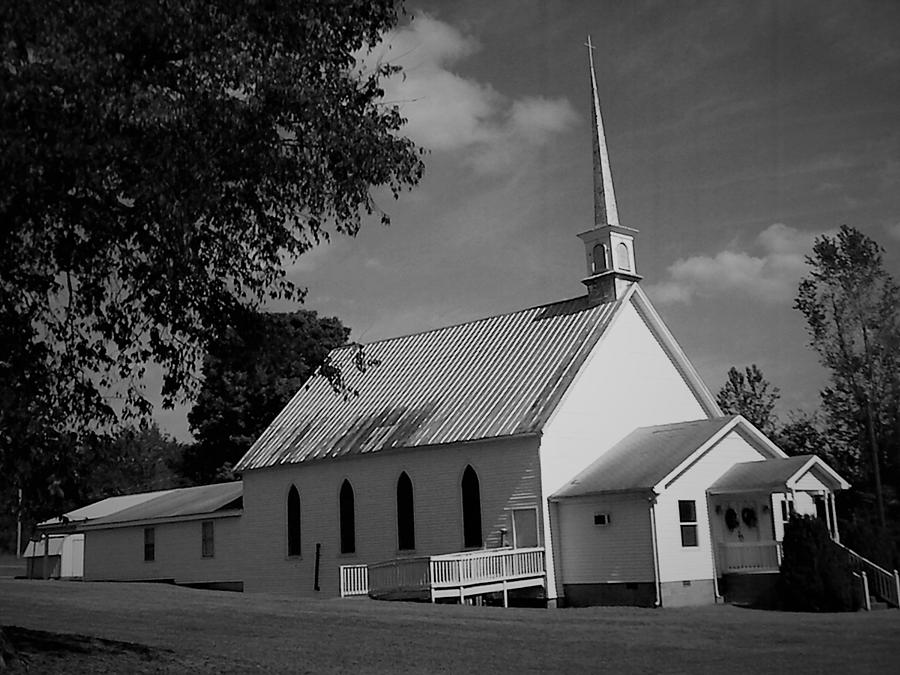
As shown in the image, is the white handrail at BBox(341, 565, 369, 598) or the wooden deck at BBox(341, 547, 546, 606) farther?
the white handrail at BBox(341, 565, 369, 598)

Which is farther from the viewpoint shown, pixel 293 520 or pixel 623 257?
pixel 293 520

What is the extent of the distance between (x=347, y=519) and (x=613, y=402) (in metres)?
10.3

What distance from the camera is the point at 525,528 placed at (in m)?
31.8

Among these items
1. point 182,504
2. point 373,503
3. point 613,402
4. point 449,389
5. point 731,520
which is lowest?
point 731,520

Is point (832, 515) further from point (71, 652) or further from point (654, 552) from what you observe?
point (71, 652)

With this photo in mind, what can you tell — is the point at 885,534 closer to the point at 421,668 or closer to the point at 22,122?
the point at 421,668

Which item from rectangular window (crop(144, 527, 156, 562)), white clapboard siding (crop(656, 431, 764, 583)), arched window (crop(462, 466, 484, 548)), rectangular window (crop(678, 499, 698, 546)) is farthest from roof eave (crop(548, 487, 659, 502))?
rectangular window (crop(144, 527, 156, 562))

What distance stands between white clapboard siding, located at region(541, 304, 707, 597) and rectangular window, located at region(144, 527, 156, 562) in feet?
69.3

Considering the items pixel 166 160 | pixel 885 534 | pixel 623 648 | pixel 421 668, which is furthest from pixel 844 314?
pixel 166 160

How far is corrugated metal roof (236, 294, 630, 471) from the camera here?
33.4 metres

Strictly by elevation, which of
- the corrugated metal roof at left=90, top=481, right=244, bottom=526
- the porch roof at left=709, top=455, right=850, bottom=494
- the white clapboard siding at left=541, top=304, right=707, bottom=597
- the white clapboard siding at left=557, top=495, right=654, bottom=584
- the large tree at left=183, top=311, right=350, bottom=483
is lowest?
the white clapboard siding at left=557, top=495, right=654, bottom=584

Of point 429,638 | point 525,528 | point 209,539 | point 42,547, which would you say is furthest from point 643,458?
point 42,547

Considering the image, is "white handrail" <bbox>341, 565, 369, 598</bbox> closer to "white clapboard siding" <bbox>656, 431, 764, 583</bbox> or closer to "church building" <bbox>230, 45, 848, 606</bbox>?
"church building" <bbox>230, 45, 848, 606</bbox>

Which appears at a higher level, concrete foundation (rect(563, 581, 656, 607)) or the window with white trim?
the window with white trim
